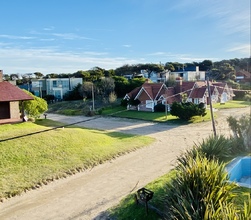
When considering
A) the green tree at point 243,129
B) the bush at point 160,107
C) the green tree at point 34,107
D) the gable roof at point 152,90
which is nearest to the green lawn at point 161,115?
the bush at point 160,107

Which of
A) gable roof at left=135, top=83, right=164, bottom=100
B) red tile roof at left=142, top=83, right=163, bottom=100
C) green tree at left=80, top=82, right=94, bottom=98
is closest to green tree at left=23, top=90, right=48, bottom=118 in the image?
green tree at left=80, top=82, right=94, bottom=98

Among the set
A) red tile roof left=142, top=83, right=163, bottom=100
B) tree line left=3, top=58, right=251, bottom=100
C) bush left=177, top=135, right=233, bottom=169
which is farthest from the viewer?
red tile roof left=142, top=83, right=163, bottom=100

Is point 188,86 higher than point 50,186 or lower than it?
higher

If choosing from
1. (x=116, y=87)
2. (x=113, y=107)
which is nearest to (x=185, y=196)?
(x=113, y=107)

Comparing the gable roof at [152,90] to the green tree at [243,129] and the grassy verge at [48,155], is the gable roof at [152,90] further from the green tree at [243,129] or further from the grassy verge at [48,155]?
the green tree at [243,129]

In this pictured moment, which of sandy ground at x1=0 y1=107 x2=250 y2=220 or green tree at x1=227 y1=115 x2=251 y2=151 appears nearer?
sandy ground at x1=0 y1=107 x2=250 y2=220

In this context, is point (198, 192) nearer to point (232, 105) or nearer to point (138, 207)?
point (138, 207)

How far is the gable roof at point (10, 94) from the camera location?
19734 mm

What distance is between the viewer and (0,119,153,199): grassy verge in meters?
10.7

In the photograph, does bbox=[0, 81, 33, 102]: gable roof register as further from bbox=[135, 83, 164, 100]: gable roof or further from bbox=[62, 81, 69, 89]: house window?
bbox=[135, 83, 164, 100]: gable roof

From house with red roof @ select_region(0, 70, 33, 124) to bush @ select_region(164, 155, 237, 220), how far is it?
664 inches

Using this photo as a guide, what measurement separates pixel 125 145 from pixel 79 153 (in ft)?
12.1

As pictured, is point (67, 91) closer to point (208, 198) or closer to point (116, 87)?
point (116, 87)

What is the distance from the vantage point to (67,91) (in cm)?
3653
